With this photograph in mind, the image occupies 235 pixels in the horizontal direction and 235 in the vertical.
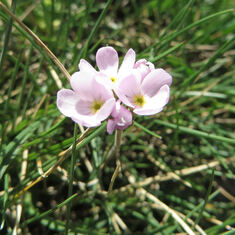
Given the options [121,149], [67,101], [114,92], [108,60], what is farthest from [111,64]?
[121,149]

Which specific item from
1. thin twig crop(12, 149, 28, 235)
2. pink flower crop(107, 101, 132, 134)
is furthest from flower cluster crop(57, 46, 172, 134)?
thin twig crop(12, 149, 28, 235)

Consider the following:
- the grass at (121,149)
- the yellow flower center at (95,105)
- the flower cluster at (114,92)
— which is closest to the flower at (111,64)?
the flower cluster at (114,92)

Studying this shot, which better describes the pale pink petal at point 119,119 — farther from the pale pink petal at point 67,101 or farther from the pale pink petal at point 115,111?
the pale pink petal at point 67,101

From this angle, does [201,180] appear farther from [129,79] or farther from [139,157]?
[129,79]

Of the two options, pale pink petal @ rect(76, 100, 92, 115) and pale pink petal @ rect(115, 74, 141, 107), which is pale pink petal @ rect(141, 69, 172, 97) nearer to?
pale pink petal @ rect(115, 74, 141, 107)

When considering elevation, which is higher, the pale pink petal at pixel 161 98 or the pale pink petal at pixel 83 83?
the pale pink petal at pixel 83 83

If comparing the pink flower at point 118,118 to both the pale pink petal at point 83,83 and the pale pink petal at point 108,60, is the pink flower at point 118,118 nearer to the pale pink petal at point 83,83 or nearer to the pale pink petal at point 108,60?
the pale pink petal at point 83,83

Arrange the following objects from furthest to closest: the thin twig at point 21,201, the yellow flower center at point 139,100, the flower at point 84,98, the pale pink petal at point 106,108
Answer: the thin twig at point 21,201 < the yellow flower center at point 139,100 < the flower at point 84,98 < the pale pink petal at point 106,108

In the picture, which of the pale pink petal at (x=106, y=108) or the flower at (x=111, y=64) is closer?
the pale pink petal at (x=106, y=108)

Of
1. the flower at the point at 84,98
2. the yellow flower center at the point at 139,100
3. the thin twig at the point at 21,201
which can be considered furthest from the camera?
the thin twig at the point at 21,201
